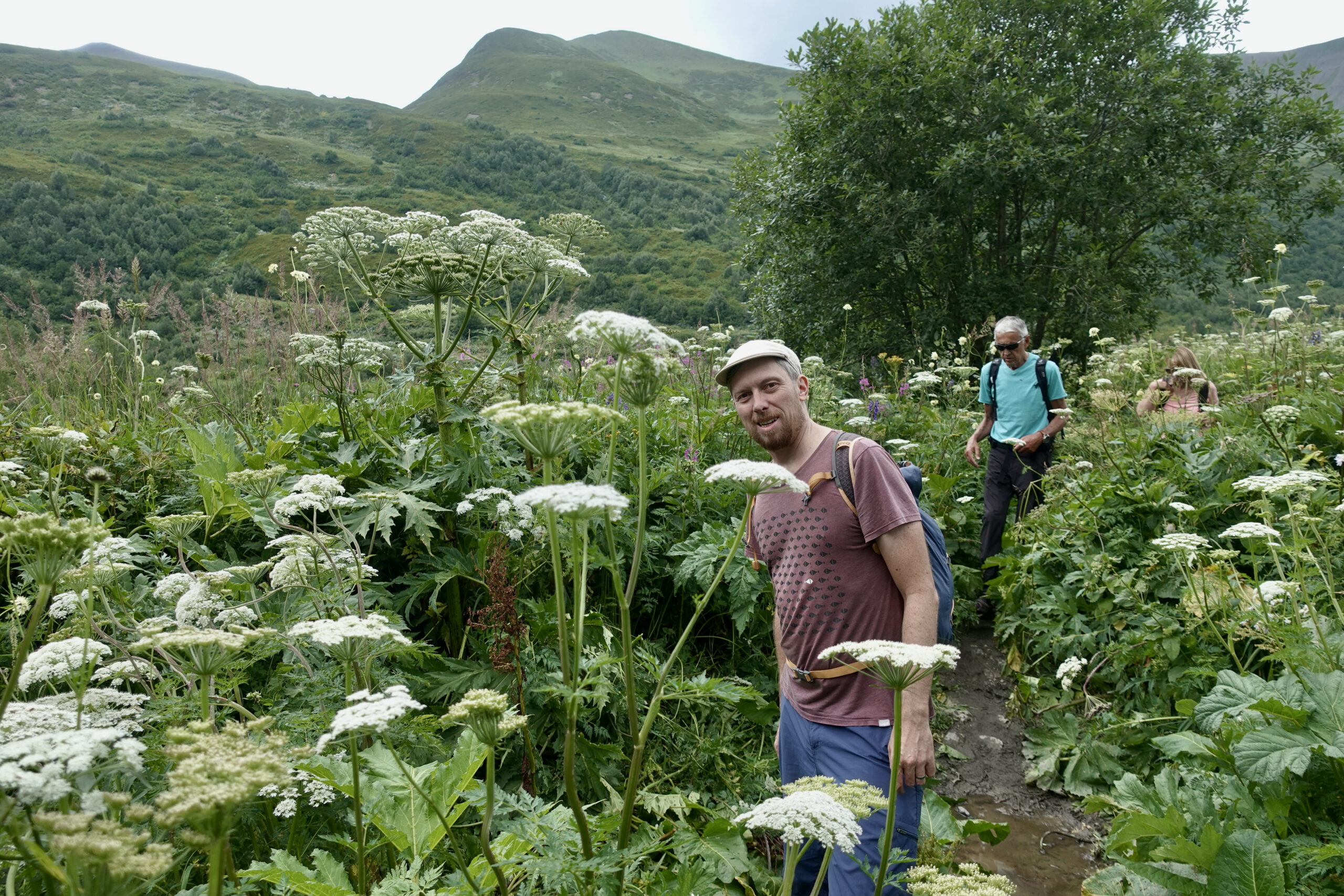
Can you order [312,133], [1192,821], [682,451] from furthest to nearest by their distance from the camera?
[312,133] < [682,451] < [1192,821]

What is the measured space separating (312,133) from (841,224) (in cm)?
13309

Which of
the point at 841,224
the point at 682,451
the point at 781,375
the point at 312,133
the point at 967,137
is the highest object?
the point at 312,133

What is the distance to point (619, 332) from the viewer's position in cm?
184

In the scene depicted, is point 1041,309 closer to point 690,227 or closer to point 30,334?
point 30,334

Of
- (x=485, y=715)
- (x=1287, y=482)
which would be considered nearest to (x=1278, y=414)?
(x=1287, y=482)

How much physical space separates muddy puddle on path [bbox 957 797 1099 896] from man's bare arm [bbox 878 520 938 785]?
1680mm

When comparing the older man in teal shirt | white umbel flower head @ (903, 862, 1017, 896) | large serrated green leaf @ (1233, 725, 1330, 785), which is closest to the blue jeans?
white umbel flower head @ (903, 862, 1017, 896)

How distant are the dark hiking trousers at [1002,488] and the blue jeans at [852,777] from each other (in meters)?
4.95

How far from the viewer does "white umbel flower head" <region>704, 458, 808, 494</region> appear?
1876mm

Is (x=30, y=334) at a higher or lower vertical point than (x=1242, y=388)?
lower

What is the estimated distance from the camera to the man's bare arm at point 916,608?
2.89 metres

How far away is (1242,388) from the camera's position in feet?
27.1

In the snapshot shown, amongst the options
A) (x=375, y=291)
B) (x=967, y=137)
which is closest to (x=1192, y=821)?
(x=375, y=291)

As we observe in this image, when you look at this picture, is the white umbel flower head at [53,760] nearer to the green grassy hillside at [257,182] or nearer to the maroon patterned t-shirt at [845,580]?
the maroon patterned t-shirt at [845,580]
